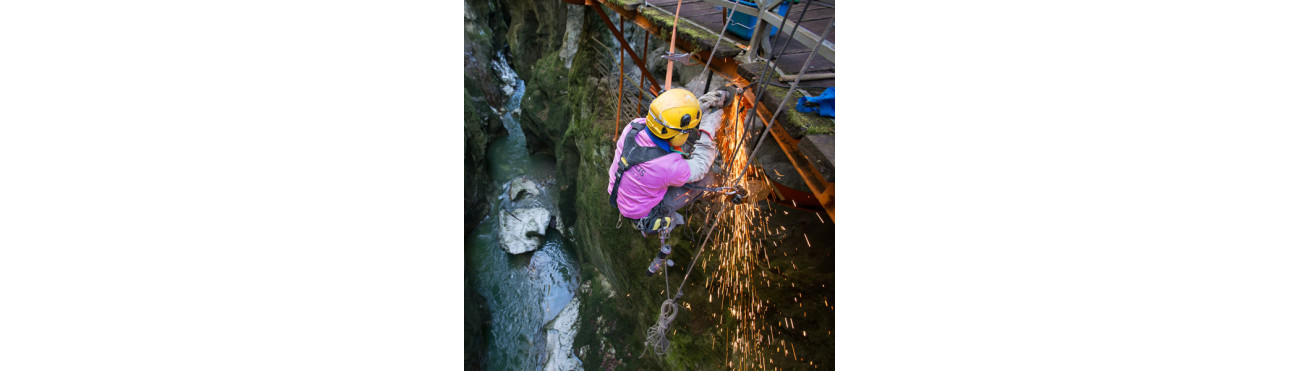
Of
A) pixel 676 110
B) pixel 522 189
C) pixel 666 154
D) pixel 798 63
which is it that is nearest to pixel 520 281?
pixel 522 189

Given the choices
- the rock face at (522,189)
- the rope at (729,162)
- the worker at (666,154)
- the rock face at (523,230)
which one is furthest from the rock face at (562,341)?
the worker at (666,154)

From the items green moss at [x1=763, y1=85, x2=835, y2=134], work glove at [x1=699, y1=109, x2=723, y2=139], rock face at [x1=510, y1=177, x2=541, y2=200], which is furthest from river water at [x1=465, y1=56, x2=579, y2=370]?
green moss at [x1=763, y1=85, x2=835, y2=134]

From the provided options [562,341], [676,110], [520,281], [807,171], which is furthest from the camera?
[520,281]

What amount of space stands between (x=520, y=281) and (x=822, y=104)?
26.8 feet

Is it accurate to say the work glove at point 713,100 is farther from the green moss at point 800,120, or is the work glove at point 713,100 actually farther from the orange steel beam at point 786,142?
the green moss at point 800,120

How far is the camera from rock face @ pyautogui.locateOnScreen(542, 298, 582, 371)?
25.7ft

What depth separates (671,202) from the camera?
3.13 meters

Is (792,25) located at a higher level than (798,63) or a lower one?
higher

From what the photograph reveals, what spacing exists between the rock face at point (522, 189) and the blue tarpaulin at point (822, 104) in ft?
30.1

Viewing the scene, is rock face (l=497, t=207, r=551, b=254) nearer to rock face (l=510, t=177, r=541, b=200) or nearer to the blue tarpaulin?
rock face (l=510, t=177, r=541, b=200)

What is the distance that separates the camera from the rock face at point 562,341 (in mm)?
7820

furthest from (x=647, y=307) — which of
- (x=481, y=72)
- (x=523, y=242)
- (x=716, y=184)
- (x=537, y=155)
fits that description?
(x=481, y=72)

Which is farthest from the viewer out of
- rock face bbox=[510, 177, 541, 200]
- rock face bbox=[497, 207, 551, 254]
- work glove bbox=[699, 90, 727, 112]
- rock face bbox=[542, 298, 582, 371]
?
rock face bbox=[510, 177, 541, 200]

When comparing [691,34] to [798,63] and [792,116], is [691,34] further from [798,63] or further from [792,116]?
[792,116]
